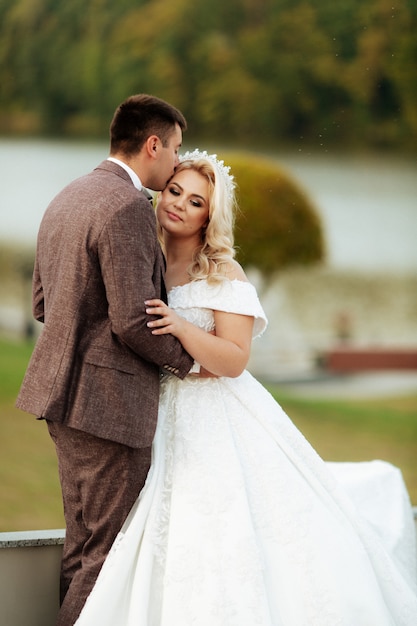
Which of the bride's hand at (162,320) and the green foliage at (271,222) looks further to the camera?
the green foliage at (271,222)

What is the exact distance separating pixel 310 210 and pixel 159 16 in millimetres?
2717

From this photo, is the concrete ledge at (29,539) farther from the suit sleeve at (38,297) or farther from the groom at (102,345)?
the suit sleeve at (38,297)

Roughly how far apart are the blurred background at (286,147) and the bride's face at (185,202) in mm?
5347

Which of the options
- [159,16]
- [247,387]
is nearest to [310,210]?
[159,16]

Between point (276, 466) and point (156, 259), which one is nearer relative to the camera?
point (156, 259)

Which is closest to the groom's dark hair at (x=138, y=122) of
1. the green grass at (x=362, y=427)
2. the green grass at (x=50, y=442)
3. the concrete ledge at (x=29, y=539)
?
the concrete ledge at (x=29, y=539)

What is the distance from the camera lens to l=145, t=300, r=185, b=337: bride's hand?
2.34 metres

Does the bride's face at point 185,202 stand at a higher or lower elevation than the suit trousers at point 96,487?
higher

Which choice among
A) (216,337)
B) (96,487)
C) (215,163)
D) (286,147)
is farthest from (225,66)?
(96,487)

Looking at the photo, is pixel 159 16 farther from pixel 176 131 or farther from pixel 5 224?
pixel 176 131

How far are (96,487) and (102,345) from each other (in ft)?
1.27

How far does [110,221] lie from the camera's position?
90.1 inches

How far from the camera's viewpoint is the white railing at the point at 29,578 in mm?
2729

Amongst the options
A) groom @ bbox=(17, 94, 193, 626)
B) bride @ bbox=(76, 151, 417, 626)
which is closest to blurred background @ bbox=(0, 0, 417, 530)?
bride @ bbox=(76, 151, 417, 626)
